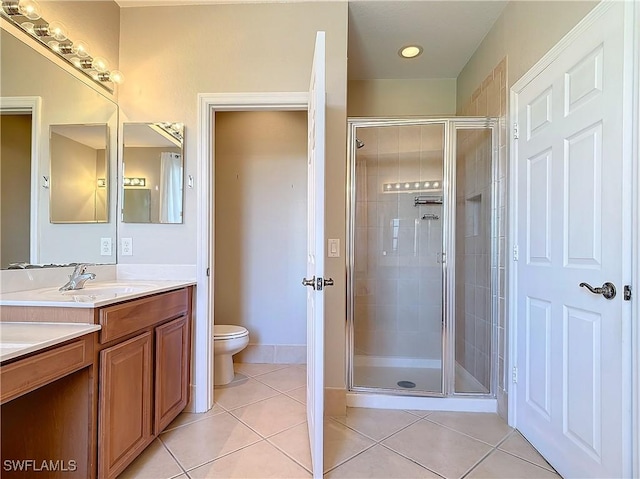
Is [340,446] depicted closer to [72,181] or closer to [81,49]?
[72,181]

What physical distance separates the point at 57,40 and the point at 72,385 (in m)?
1.75

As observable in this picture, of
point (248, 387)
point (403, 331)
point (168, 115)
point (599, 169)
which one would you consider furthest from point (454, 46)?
point (248, 387)

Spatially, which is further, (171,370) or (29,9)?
(171,370)

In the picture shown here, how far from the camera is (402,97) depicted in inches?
124

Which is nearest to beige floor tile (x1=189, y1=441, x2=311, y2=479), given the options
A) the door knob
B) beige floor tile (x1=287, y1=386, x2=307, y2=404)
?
beige floor tile (x1=287, y1=386, x2=307, y2=404)

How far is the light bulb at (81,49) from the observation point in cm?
180

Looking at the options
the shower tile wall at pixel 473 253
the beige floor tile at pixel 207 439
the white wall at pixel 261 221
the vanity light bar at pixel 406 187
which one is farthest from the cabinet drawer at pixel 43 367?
the vanity light bar at pixel 406 187

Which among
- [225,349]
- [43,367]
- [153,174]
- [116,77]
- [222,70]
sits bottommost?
[225,349]

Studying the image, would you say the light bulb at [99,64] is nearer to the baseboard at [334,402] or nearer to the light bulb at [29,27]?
the light bulb at [29,27]

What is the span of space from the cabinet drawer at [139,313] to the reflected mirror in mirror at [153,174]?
55cm

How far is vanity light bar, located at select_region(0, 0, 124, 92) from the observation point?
1490mm

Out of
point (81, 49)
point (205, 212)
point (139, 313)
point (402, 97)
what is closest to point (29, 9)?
point (81, 49)

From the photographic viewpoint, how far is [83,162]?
6.30 ft

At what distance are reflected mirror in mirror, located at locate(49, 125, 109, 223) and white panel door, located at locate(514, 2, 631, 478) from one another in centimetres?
256
